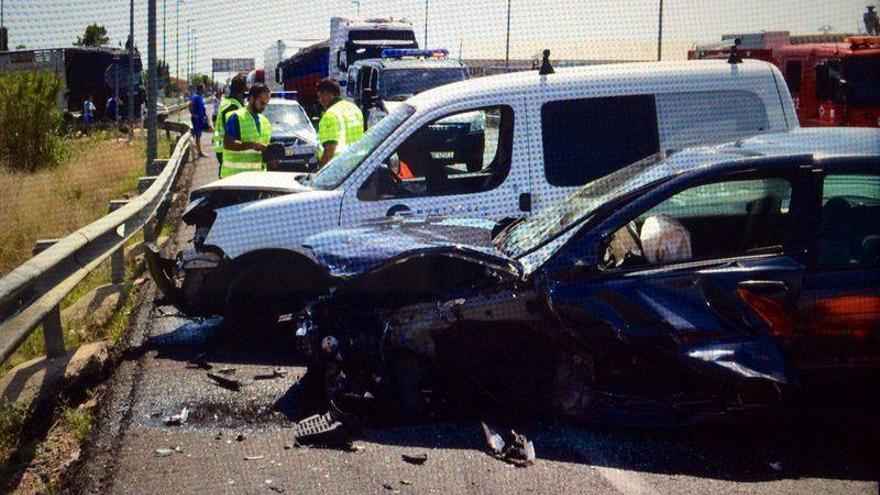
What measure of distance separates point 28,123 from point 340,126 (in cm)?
1530

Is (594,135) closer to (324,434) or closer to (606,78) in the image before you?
(606,78)

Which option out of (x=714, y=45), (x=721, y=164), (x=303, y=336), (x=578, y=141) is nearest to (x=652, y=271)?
(x=721, y=164)

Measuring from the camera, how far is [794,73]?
21.8 m

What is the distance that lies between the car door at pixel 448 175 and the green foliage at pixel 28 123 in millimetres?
18148

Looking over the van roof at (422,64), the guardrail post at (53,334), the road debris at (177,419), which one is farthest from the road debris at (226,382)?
the van roof at (422,64)

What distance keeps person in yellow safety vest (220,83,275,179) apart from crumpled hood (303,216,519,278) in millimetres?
4465

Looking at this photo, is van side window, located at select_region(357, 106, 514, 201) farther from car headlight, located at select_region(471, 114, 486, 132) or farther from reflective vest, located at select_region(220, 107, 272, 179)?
reflective vest, located at select_region(220, 107, 272, 179)

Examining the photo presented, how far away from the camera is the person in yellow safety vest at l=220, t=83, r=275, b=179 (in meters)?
10.5

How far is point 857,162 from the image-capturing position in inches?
200

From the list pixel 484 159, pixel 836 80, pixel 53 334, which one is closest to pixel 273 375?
pixel 53 334

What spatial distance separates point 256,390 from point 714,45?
2357 cm

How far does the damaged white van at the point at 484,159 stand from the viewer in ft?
23.4

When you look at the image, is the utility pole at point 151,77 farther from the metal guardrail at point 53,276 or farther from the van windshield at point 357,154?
the van windshield at point 357,154

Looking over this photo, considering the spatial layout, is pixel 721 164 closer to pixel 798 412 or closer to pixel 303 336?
pixel 798 412
